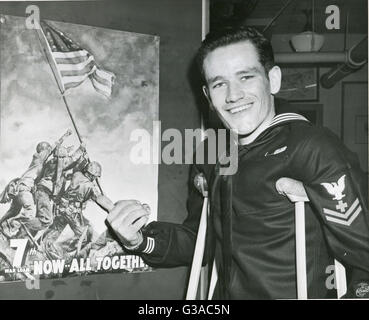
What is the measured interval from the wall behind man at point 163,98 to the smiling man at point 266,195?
8cm

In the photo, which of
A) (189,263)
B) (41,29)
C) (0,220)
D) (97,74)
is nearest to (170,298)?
(189,263)

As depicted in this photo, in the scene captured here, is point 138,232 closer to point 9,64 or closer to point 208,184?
point 208,184

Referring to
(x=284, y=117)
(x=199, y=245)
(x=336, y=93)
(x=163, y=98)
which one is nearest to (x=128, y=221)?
(x=199, y=245)

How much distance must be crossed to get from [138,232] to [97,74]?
1.15 ft

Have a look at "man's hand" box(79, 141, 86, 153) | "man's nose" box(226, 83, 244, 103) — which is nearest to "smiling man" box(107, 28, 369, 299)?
"man's nose" box(226, 83, 244, 103)

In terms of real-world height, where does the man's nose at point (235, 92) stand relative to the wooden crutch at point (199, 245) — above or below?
above

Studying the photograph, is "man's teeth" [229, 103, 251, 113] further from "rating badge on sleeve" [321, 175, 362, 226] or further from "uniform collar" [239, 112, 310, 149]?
"rating badge on sleeve" [321, 175, 362, 226]

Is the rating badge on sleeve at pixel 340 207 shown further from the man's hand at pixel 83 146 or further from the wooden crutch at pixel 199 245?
the man's hand at pixel 83 146

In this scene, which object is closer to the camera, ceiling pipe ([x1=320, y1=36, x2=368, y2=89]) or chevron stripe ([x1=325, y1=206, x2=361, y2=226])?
chevron stripe ([x1=325, y1=206, x2=361, y2=226])

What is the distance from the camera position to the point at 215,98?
92 cm

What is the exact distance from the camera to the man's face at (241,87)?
90 cm

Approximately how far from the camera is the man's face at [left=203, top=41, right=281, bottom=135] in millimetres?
898

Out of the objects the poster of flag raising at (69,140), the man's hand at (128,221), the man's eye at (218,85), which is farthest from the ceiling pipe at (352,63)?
the man's hand at (128,221)

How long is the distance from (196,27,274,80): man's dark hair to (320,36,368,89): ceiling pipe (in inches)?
7.1
